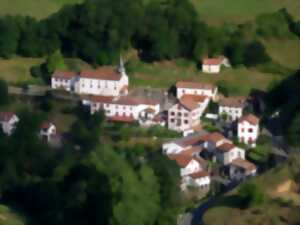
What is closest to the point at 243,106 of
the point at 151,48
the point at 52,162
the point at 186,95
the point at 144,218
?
the point at 186,95

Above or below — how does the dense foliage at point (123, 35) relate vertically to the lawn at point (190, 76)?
above

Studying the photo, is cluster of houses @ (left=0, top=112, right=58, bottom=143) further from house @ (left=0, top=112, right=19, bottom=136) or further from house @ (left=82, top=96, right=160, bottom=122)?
house @ (left=82, top=96, right=160, bottom=122)

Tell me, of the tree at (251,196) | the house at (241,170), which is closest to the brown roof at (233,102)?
the house at (241,170)

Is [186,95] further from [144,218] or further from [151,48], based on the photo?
[144,218]

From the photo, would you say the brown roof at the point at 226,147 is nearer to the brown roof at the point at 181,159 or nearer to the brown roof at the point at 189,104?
the brown roof at the point at 181,159

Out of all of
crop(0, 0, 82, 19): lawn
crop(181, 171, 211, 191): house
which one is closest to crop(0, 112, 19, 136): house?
crop(181, 171, 211, 191): house
